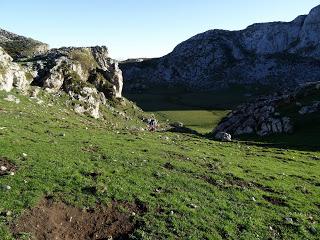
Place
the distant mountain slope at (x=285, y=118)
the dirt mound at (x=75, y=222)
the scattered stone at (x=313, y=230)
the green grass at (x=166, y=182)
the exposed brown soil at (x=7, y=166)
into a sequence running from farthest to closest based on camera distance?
the distant mountain slope at (x=285, y=118) → the exposed brown soil at (x=7, y=166) → the scattered stone at (x=313, y=230) → the green grass at (x=166, y=182) → the dirt mound at (x=75, y=222)

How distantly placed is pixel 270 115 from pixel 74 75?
41.2 metres

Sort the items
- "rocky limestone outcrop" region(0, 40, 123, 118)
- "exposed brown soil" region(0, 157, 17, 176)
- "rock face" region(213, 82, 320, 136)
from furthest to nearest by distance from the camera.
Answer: "rock face" region(213, 82, 320, 136)
"rocky limestone outcrop" region(0, 40, 123, 118)
"exposed brown soil" region(0, 157, 17, 176)

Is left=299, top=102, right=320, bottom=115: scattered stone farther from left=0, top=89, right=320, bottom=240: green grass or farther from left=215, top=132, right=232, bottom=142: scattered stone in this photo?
left=0, top=89, right=320, bottom=240: green grass

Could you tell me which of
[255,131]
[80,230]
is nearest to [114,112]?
[255,131]

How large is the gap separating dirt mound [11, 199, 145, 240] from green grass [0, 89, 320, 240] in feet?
2.08

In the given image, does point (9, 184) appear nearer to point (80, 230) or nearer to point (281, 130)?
point (80, 230)

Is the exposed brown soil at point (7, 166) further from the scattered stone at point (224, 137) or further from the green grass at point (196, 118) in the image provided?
the green grass at point (196, 118)

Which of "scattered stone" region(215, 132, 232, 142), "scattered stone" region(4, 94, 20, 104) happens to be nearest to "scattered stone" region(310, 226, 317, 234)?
"scattered stone" region(215, 132, 232, 142)

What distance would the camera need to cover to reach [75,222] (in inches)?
1025

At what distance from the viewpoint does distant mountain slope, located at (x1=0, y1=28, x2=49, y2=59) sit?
142625mm

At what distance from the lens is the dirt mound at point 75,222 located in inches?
966

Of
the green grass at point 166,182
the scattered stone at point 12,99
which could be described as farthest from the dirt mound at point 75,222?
the scattered stone at point 12,99

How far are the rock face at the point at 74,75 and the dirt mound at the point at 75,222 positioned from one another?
41.3 m

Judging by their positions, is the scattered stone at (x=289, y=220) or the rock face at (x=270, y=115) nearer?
the scattered stone at (x=289, y=220)
